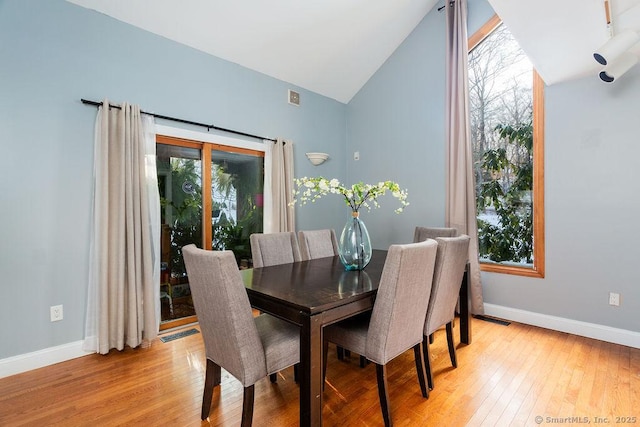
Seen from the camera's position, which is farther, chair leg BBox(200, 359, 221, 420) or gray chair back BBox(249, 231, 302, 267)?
gray chair back BBox(249, 231, 302, 267)

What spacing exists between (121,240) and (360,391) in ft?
7.23

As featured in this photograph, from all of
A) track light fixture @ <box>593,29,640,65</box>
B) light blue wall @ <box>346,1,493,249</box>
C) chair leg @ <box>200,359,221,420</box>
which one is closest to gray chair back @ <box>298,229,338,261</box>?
chair leg @ <box>200,359,221,420</box>

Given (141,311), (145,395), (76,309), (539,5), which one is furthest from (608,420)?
(76,309)

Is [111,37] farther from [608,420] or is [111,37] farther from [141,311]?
[608,420]

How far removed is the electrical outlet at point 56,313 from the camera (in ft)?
8.00

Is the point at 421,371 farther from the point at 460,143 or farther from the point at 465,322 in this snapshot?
the point at 460,143

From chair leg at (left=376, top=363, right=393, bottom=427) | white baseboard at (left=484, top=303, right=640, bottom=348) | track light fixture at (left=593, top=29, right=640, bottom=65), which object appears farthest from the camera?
white baseboard at (left=484, top=303, right=640, bottom=348)

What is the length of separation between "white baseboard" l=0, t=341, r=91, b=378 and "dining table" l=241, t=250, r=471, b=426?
163 cm

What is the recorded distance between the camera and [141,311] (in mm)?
2684

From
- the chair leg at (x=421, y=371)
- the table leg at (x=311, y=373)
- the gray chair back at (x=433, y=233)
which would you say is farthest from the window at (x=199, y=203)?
the chair leg at (x=421, y=371)

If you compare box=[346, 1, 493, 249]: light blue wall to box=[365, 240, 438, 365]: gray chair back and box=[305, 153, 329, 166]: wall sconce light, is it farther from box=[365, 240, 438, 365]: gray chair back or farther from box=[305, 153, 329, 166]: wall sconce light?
box=[365, 240, 438, 365]: gray chair back

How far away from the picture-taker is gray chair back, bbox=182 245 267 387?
140cm

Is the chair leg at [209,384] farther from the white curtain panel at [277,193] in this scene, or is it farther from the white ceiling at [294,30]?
the white ceiling at [294,30]

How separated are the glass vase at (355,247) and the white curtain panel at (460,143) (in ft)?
5.72
